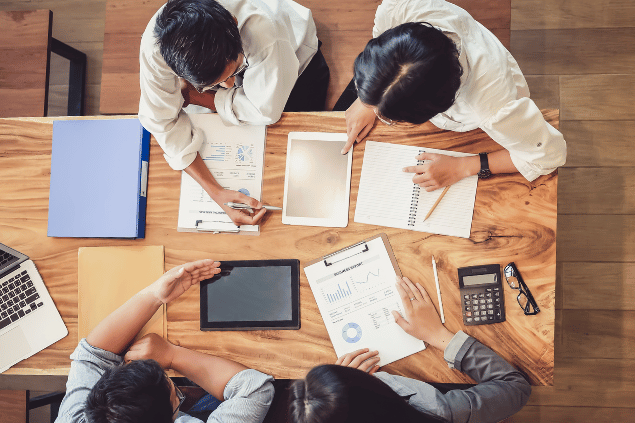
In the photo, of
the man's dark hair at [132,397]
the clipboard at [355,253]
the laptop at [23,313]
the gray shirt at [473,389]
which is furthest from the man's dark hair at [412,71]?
the laptop at [23,313]

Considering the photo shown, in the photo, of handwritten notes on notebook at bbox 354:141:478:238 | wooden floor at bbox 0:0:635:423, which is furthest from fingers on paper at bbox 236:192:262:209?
wooden floor at bbox 0:0:635:423

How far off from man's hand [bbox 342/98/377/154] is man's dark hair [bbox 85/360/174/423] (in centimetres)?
74

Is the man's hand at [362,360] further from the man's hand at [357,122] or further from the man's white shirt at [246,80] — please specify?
the man's white shirt at [246,80]

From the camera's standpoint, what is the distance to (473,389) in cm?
102

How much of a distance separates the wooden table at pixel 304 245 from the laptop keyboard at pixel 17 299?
52 millimetres

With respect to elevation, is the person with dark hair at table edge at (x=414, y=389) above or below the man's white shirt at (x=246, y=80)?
below

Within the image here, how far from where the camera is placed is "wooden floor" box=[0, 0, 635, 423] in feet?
5.38

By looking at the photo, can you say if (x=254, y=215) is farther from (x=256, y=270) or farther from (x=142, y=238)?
Result: (x=142, y=238)

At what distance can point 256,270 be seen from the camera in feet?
3.74

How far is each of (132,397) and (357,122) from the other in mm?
858

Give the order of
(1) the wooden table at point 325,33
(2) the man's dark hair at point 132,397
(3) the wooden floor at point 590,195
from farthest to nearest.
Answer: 1. (3) the wooden floor at point 590,195
2. (1) the wooden table at point 325,33
3. (2) the man's dark hair at point 132,397

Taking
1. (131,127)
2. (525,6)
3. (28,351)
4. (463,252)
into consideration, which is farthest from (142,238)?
(525,6)

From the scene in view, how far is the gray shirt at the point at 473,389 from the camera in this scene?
0.99 meters

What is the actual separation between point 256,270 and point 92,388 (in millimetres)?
486
